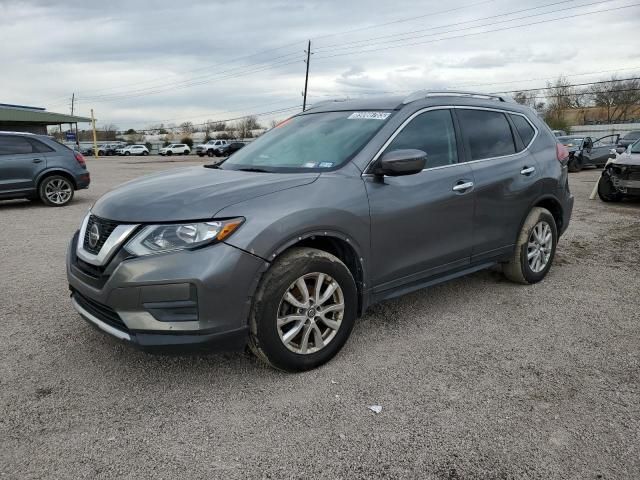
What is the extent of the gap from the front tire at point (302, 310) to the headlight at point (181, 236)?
37cm

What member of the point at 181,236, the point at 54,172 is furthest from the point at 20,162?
the point at 181,236

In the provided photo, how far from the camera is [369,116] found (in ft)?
12.3

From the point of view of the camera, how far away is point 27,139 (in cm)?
1025

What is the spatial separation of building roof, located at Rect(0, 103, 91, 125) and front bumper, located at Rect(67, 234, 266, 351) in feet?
149

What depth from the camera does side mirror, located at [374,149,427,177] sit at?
10.6ft

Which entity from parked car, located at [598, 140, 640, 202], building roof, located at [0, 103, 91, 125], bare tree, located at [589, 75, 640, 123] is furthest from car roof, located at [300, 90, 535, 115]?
bare tree, located at [589, 75, 640, 123]

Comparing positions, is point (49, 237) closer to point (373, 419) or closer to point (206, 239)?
point (206, 239)

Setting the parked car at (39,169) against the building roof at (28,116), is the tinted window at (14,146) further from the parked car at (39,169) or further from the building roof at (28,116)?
the building roof at (28,116)

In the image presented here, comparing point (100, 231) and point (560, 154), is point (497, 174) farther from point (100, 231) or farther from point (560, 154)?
point (100, 231)

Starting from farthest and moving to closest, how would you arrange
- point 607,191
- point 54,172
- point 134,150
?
point 134,150, point 607,191, point 54,172

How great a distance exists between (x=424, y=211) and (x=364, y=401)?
1.45m

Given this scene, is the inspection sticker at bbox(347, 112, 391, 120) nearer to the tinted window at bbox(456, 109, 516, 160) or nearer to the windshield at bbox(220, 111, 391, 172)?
the windshield at bbox(220, 111, 391, 172)

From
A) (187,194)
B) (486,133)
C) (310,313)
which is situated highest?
(486,133)

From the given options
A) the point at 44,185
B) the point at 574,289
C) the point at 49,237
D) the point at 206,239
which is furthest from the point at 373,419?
the point at 44,185
